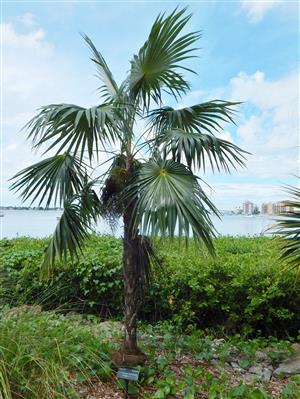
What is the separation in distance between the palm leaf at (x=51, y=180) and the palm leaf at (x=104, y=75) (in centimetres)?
61

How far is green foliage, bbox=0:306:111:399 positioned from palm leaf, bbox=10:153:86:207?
890 mm

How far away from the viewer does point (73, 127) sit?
2.23 meters

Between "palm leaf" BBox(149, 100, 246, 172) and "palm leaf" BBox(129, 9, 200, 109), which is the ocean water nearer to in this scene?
"palm leaf" BBox(149, 100, 246, 172)

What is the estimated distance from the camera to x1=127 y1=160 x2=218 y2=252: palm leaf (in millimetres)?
1914

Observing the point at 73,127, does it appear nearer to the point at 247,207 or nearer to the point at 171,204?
the point at 171,204

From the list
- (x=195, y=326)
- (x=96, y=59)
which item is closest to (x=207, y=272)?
(x=195, y=326)

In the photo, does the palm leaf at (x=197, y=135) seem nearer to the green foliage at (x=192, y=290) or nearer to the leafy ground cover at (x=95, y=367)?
the green foliage at (x=192, y=290)

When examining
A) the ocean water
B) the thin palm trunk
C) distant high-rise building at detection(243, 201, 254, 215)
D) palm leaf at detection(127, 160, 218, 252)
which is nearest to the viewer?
palm leaf at detection(127, 160, 218, 252)

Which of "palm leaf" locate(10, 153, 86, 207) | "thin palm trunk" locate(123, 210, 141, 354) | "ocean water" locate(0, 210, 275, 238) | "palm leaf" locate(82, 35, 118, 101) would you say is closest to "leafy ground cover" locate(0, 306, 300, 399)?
"thin palm trunk" locate(123, 210, 141, 354)

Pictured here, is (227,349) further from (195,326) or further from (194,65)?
(194,65)

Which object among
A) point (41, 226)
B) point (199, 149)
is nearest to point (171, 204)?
point (199, 149)

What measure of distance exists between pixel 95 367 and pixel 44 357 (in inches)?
16.2

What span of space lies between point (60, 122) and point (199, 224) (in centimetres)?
110

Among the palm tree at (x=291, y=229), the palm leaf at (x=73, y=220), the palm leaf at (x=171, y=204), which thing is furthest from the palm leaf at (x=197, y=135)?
the palm leaf at (x=73, y=220)
